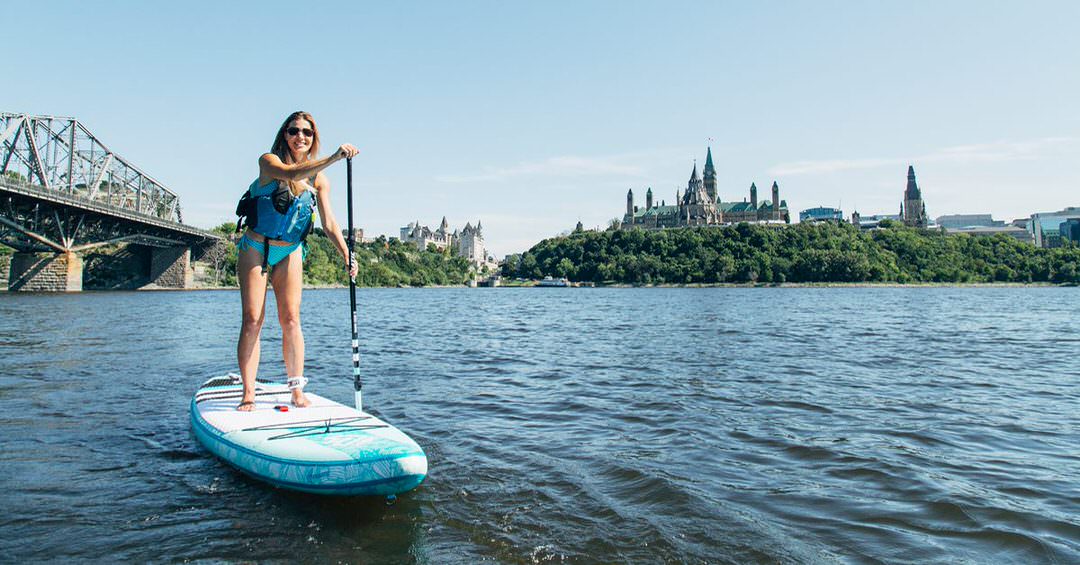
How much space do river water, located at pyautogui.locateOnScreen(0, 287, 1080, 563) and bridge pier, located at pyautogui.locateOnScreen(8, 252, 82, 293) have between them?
56.1 m

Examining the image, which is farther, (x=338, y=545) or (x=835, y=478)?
(x=835, y=478)

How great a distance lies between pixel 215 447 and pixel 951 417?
A: 360 inches

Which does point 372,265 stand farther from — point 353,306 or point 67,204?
point 353,306

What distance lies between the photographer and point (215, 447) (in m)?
5.87

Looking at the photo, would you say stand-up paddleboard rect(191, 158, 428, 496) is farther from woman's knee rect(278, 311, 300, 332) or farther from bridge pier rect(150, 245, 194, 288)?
bridge pier rect(150, 245, 194, 288)

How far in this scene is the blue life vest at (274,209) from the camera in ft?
19.8

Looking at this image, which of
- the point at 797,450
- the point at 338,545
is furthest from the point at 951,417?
the point at 338,545

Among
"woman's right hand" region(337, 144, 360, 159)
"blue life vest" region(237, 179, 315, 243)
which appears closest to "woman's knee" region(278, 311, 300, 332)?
"blue life vest" region(237, 179, 315, 243)

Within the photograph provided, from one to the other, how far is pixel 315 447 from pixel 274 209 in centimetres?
244

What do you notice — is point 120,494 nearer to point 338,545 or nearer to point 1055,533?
point 338,545

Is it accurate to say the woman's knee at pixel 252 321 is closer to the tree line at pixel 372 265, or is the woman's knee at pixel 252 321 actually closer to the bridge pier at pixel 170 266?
the tree line at pixel 372 265

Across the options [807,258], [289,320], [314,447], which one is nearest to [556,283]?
[807,258]

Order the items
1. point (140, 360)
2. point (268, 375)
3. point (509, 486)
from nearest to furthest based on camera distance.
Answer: point (509, 486) < point (268, 375) < point (140, 360)

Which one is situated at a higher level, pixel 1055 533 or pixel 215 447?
pixel 215 447
